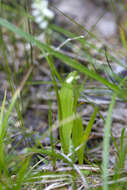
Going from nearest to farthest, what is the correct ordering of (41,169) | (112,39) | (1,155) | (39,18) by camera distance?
(1,155) < (41,169) < (39,18) < (112,39)

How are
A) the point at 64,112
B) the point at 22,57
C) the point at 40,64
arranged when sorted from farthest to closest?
1. the point at 22,57
2. the point at 40,64
3. the point at 64,112

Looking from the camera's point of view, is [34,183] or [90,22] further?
[90,22]

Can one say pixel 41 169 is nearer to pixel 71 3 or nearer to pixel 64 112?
pixel 64 112

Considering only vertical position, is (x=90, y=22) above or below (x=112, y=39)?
above

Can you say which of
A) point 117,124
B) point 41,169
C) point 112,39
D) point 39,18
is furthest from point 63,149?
point 112,39

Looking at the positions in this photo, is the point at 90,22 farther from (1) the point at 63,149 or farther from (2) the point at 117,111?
(1) the point at 63,149

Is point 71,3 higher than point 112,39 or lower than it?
higher

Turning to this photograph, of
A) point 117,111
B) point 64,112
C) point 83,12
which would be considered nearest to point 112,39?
point 83,12

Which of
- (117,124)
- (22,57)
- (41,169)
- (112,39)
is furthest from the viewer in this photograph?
(112,39)

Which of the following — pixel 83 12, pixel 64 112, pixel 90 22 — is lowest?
pixel 64 112
